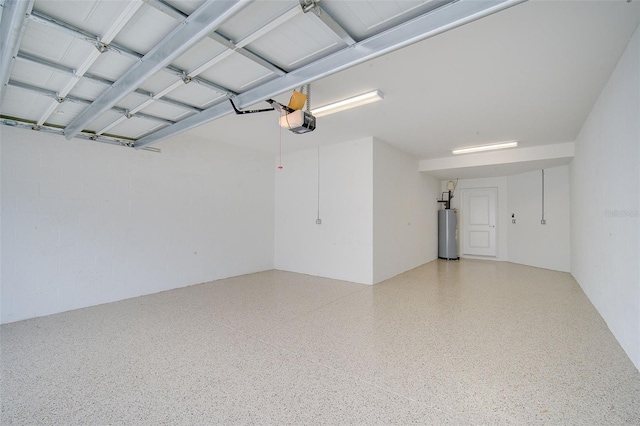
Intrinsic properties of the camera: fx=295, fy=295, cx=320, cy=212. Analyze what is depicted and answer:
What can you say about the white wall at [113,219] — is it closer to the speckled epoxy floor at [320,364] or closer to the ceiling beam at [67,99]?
the speckled epoxy floor at [320,364]

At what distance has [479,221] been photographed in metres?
8.09

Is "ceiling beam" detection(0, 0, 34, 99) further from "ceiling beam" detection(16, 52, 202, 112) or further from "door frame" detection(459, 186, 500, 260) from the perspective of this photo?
"door frame" detection(459, 186, 500, 260)

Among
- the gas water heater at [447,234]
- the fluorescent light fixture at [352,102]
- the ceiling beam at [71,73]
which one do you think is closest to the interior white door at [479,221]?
the gas water heater at [447,234]

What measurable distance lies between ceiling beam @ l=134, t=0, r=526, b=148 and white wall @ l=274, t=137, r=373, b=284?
9.15 feet

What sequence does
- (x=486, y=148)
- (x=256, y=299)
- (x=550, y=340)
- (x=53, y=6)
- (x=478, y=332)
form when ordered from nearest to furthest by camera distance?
(x=53, y=6) → (x=550, y=340) → (x=478, y=332) → (x=256, y=299) → (x=486, y=148)

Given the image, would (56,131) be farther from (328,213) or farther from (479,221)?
(479,221)

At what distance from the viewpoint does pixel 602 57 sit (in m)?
2.53

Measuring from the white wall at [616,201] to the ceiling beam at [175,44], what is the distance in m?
2.89

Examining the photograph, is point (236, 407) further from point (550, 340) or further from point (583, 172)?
point (583, 172)

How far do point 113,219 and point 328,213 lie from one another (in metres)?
3.38

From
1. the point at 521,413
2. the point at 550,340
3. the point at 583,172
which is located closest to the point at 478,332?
the point at 550,340

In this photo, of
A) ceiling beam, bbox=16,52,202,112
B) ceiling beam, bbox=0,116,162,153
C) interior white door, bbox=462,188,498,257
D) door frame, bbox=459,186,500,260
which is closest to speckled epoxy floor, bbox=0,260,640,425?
ceiling beam, bbox=0,116,162,153

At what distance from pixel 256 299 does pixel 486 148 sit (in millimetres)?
4914

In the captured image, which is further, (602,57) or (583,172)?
(583,172)
